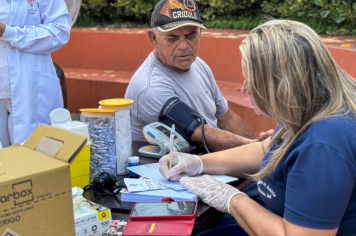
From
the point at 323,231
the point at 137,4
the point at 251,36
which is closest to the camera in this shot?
the point at 323,231

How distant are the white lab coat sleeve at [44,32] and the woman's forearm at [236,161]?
1515 mm

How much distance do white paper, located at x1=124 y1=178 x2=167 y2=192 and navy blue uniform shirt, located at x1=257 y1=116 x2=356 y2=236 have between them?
532mm

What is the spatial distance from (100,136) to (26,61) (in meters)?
1.37

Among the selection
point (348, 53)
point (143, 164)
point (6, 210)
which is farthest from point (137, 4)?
point (6, 210)

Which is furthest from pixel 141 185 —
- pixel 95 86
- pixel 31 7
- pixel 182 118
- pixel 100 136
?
pixel 95 86

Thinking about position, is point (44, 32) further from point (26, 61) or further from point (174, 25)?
point (174, 25)

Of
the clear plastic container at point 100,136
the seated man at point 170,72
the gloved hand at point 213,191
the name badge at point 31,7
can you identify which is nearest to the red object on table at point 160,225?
the gloved hand at point 213,191

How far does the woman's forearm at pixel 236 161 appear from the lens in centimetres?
186

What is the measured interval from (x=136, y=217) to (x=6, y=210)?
1.48 ft

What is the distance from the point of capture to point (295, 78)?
51.4 inches

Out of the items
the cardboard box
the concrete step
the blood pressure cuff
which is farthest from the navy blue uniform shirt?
the concrete step

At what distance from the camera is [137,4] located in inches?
267

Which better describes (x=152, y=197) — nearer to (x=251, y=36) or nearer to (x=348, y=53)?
(x=251, y=36)

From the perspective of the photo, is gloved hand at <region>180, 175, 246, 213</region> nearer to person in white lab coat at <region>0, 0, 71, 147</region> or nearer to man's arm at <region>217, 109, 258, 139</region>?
man's arm at <region>217, 109, 258, 139</region>
